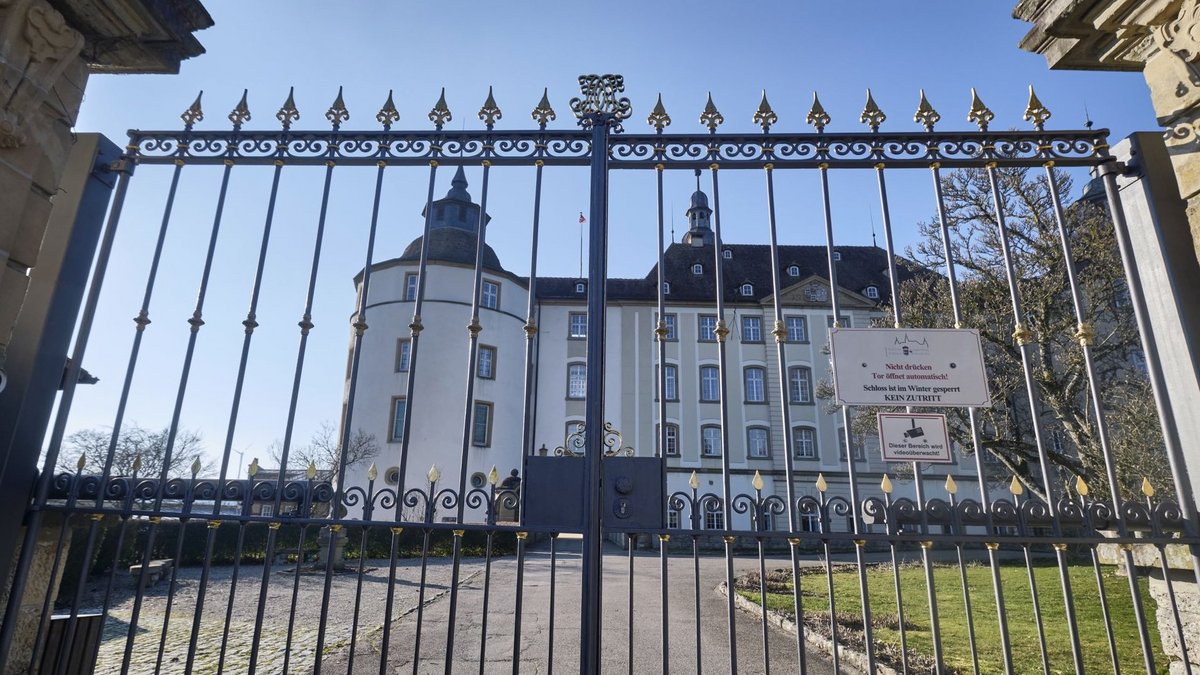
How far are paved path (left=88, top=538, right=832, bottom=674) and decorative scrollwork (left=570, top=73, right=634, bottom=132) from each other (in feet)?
8.65

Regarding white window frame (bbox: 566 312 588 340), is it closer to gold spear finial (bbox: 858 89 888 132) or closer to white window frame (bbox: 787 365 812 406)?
white window frame (bbox: 787 365 812 406)

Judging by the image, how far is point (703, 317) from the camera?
2547 centimetres

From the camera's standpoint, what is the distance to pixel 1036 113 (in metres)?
3.69

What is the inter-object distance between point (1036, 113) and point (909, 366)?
1701mm

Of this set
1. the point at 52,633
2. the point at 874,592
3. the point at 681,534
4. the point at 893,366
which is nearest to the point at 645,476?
the point at 681,534

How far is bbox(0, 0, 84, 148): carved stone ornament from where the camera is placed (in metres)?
2.74

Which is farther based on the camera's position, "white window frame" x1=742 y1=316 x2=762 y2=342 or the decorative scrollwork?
"white window frame" x1=742 y1=316 x2=762 y2=342

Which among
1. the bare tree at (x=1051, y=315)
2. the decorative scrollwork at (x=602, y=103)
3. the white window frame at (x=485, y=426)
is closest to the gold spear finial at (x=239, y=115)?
the decorative scrollwork at (x=602, y=103)

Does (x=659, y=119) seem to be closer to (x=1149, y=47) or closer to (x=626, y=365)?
(x=1149, y=47)

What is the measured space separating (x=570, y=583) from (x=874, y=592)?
5225mm

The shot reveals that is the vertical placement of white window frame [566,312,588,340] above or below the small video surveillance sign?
above

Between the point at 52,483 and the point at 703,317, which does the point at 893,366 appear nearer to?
the point at 52,483

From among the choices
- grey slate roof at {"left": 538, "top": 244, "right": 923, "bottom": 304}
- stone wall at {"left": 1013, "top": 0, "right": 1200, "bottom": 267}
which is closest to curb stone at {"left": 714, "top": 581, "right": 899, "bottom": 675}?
stone wall at {"left": 1013, "top": 0, "right": 1200, "bottom": 267}

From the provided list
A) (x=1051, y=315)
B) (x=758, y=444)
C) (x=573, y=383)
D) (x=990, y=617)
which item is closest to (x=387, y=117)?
(x=990, y=617)
